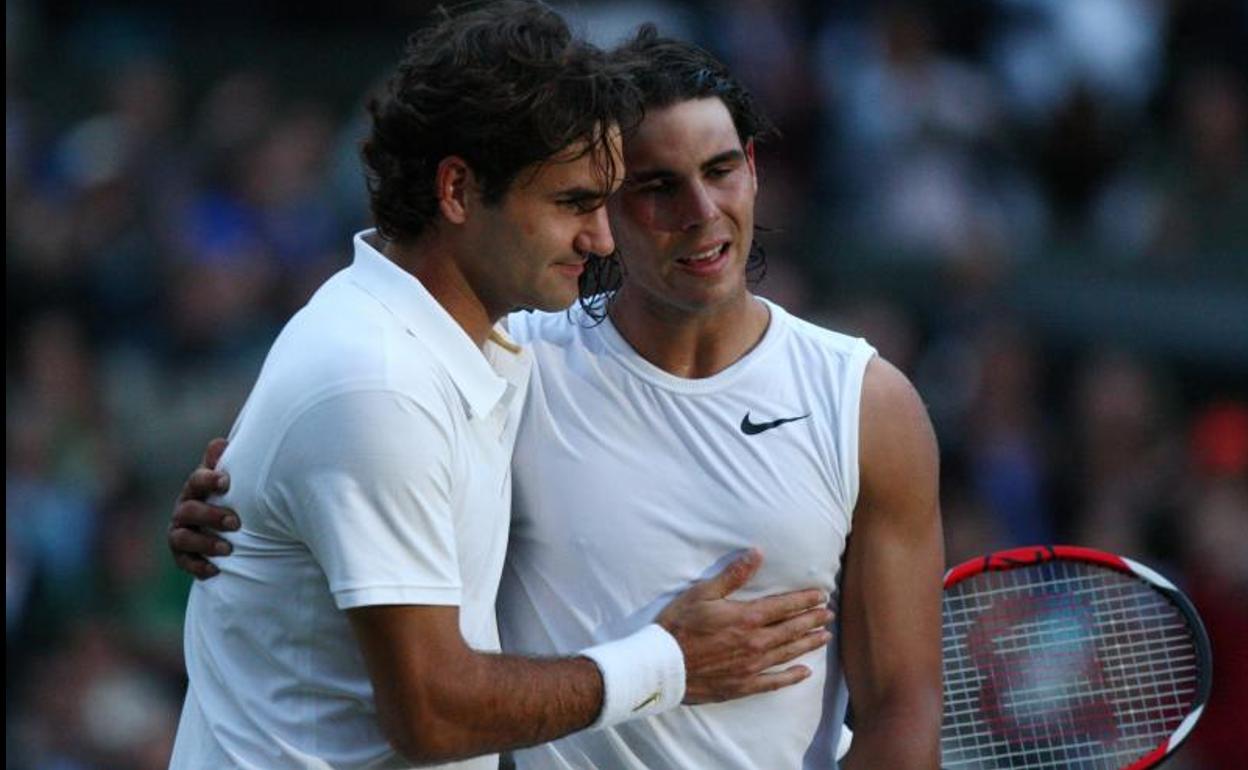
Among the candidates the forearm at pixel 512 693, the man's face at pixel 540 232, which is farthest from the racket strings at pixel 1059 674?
the man's face at pixel 540 232

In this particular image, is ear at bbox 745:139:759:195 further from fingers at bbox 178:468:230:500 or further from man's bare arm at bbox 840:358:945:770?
fingers at bbox 178:468:230:500

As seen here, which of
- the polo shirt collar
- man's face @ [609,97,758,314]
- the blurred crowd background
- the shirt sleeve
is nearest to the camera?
the shirt sleeve

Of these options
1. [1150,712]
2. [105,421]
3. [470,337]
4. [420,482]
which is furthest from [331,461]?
[105,421]

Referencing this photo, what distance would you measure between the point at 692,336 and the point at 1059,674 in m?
1.03

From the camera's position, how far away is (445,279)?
3.85 metres

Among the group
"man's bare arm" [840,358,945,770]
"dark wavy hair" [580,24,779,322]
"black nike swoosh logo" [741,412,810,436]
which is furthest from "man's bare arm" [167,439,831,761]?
"dark wavy hair" [580,24,779,322]

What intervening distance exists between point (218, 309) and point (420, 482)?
5658 millimetres

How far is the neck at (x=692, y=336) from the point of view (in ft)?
13.7

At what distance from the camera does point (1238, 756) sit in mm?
7164

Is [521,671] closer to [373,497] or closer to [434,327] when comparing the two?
[373,497]

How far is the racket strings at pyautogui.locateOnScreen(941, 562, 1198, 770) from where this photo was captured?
4.47m

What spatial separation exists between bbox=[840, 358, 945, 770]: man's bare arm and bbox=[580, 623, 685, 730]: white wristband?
0.39 metres

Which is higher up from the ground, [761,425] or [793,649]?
[761,425]

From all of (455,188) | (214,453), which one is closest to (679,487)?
(455,188)
